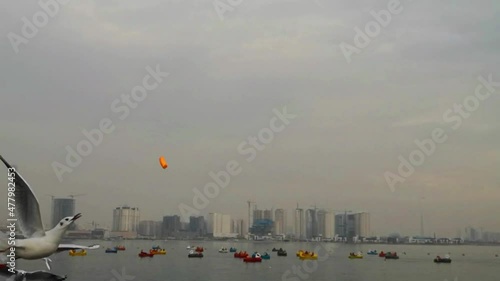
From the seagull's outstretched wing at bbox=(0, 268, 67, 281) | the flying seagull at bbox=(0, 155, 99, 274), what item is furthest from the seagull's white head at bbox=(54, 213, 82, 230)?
the seagull's outstretched wing at bbox=(0, 268, 67, 281)

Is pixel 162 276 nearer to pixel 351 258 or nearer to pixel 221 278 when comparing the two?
pixel 221 278

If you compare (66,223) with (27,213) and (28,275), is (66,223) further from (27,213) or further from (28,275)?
(28,275)

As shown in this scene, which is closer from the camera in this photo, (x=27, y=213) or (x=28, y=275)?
(x=27, y=213)

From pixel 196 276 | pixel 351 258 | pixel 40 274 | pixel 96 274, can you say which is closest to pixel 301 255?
pixel 351 258

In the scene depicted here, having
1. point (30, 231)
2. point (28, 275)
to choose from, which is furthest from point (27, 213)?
point (28, 275)

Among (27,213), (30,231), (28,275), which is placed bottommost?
(28,275)

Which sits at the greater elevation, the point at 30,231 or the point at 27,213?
the point at 27,213

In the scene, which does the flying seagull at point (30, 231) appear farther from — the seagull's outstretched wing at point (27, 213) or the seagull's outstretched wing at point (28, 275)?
the seagull's outstretched wing at point (28, 275)

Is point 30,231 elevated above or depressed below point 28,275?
above
